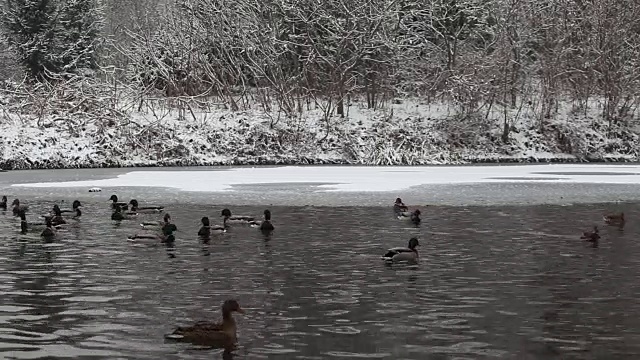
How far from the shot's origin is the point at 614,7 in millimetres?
53812

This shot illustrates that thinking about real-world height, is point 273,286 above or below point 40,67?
below

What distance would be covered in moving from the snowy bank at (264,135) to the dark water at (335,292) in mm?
25912

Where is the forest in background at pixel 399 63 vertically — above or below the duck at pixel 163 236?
above

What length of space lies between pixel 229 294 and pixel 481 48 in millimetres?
45670

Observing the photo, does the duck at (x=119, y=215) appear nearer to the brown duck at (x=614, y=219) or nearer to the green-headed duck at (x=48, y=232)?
the green-headed duck at (x=48, y=232)

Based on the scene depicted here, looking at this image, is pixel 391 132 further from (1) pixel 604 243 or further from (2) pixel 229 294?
(2) pixel 229 294

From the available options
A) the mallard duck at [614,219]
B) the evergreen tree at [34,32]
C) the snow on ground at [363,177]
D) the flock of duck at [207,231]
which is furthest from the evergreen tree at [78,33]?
the mallard duck at [614,219]

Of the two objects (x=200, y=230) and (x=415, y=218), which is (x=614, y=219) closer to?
(x=415, y=218)

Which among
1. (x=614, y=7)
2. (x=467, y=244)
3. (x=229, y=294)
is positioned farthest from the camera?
(x=614, y=7)

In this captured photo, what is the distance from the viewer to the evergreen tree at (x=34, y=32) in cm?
5950

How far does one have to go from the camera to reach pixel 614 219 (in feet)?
72.6

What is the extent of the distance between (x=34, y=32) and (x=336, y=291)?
166ft

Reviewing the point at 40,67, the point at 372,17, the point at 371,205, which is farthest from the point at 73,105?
the point at 371,205

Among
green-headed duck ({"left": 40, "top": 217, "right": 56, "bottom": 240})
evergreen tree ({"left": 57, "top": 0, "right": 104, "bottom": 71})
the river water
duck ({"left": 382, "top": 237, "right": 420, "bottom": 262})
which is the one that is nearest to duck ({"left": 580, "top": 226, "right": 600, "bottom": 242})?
the river water
